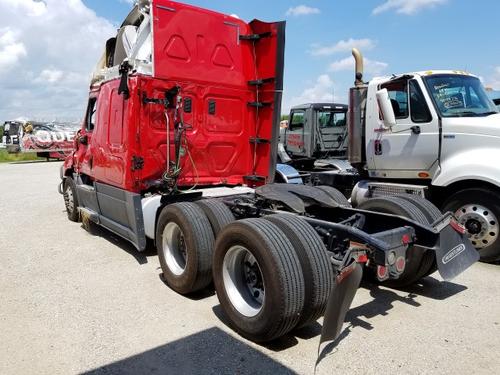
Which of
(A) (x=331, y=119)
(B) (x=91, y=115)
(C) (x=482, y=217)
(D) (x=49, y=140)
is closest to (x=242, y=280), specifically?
(C) (x=482, y=217)

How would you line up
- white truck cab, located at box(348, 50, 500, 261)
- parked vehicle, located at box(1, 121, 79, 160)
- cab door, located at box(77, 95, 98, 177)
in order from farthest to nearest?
parked vehicle, located at box(1, 121, 79, 160)
cab door, located at box(77, 95, 98, 177)
white truck cab, located at box(348, 50, 500, 261)

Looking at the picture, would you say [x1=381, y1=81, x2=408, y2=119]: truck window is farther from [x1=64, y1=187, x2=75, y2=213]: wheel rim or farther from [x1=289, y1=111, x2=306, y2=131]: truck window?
[x1=64, y1=187, x2=75, y2=213]: wheel rim

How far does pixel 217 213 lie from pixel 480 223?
11.5ft

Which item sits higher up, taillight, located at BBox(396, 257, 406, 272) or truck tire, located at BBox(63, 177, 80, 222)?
taillight, located at BBox(396, 257, 406, 272)

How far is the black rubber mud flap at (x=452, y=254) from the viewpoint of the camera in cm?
370

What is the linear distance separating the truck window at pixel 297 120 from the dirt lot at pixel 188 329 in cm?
759

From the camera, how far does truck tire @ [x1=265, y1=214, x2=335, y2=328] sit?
3176 millimetres

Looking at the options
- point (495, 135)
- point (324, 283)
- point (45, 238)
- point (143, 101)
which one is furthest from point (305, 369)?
point (45, 238)

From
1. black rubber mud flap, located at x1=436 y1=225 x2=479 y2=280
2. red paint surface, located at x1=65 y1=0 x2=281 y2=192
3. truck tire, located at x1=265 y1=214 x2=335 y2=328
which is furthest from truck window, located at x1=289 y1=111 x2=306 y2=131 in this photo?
truck tire, located at x1=265 y1=214 x2=335 y2=328

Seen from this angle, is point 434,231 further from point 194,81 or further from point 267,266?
point 194,81

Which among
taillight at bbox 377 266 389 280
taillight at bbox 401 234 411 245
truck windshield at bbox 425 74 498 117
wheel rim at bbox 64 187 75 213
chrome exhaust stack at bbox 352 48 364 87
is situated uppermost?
chrome exhaust stack at bbox 352 48 364 87

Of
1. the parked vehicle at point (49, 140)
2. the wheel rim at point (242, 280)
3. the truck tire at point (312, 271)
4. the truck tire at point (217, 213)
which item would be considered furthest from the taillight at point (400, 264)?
the parked vehicle at point (49, 140)

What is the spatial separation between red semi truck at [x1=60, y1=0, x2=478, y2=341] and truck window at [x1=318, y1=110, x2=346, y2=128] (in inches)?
239

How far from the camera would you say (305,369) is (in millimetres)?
3068
